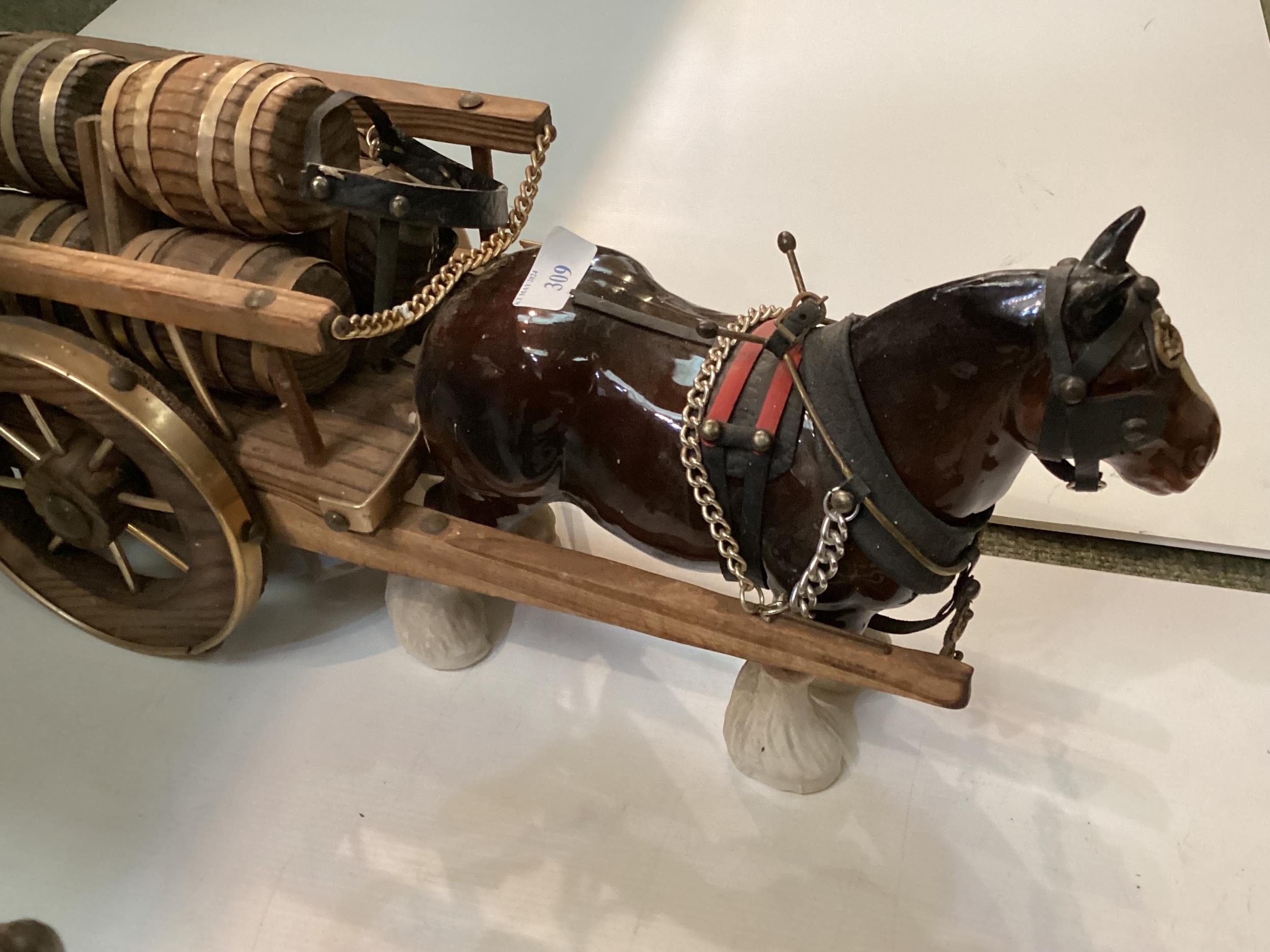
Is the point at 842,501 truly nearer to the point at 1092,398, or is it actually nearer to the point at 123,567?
the point at 1092,398

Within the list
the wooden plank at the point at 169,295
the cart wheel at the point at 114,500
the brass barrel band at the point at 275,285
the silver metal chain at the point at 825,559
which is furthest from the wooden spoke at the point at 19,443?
the silver metal chain at the point at 825,559

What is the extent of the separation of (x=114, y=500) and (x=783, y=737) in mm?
902

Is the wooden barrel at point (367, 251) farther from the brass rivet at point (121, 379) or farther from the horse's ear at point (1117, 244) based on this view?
the horse's ear at point (1117, 244)

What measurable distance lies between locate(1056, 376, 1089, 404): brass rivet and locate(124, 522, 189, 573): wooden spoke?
1.08 metres

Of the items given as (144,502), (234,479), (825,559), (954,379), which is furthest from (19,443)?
(954,379)

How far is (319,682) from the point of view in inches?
54.8

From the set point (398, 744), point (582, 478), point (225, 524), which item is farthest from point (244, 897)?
point (582, 478)

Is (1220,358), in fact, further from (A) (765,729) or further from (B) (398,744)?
(B) (398,744)

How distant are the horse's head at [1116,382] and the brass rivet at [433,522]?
0.65 m

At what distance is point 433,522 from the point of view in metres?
1.15

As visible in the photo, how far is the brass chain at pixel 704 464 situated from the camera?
979 millimetres

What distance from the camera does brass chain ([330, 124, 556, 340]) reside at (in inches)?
41.8

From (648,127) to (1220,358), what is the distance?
127cm

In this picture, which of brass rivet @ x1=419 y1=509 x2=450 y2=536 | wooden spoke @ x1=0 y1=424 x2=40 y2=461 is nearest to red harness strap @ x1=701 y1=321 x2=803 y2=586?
brass rivet @ x1=419 y1=509 x2=450 y2=536
